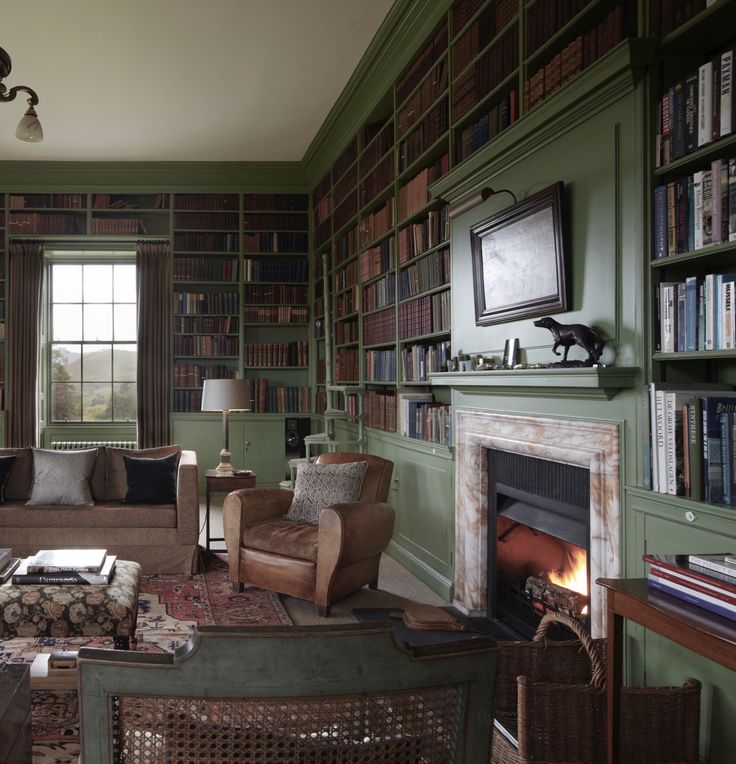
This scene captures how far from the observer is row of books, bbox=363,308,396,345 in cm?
485

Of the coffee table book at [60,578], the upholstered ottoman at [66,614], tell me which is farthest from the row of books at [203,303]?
the upholstered ottoman at [66,614]

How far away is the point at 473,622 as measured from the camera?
11.2 ft

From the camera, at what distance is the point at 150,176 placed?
733 centimetres

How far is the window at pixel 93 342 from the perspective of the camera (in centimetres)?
751

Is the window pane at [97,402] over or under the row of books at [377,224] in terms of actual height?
under

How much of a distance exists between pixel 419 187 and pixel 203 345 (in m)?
3.84

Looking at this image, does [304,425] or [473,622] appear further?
[304,425]

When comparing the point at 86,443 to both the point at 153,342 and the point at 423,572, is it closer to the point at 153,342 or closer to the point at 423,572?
the point at 153,342

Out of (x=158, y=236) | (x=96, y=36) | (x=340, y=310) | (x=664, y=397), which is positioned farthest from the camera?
(x=158, y=236)

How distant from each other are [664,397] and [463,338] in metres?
1.64

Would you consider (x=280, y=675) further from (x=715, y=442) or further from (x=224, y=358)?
(x=224, y=358)

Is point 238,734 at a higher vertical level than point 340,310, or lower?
lower

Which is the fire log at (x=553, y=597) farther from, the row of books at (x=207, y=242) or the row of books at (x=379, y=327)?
the row of books at (x=207, y=242)

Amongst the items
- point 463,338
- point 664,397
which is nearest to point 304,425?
point 463,338
